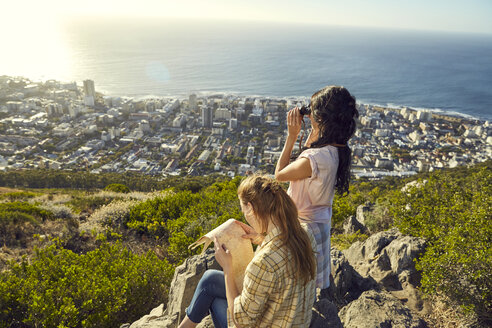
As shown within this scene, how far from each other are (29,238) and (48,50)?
72.0m

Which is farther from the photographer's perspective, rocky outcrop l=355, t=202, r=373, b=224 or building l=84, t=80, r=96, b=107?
building l=84, t=80, r=96, b=107

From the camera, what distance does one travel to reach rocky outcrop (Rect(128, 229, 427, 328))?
91.6 inches

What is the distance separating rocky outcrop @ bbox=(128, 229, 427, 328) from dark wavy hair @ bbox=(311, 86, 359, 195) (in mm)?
1136

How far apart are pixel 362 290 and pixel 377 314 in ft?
1.93

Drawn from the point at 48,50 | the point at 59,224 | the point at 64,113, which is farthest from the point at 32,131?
the point at 48,50

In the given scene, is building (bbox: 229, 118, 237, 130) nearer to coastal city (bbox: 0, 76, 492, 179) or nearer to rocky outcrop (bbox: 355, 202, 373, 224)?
coastal city (bbox: 0, 76, 492, 179)

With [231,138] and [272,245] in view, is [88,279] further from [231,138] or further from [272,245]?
[231,138]

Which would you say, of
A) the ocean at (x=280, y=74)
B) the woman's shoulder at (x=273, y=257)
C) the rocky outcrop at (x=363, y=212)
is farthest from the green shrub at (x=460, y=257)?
the ocean at (x=280, y=74)

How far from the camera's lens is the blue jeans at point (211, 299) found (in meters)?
1.86

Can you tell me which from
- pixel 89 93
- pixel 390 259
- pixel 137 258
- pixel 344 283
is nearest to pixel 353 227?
pixel 390 259

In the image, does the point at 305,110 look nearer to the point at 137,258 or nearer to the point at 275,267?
the point at 275,267

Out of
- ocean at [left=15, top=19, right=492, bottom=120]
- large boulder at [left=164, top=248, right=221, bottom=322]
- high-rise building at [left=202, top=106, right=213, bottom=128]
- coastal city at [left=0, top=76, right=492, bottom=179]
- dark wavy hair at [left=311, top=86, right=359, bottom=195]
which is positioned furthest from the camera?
ocean at [left=15, top=19, right=492, bottom=120]

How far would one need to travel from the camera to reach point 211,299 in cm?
190

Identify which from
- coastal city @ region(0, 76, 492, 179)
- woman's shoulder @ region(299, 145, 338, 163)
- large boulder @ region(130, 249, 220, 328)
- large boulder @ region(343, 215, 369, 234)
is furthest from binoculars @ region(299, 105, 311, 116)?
coastal city @ region(0, 76, 492, 179)
